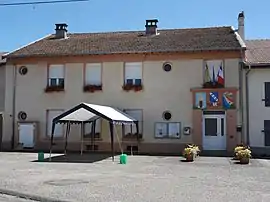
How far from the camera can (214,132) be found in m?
25.0

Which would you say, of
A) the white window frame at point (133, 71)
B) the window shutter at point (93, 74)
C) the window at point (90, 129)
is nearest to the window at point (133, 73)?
the white window frame at point (133, 71)

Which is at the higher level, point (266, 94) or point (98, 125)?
point (266, 94)

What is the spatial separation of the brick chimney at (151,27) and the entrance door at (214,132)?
703cm

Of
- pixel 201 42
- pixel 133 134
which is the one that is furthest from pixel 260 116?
pixel 133 134

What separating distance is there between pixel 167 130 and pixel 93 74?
5.46 m

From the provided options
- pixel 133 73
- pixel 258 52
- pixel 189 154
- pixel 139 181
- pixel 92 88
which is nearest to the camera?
pixel 139 181

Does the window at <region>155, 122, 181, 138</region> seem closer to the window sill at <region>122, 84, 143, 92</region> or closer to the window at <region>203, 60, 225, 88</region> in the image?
the window sill at <region>122, 84, 143, 92</region>

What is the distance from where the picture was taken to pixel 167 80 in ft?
84.4

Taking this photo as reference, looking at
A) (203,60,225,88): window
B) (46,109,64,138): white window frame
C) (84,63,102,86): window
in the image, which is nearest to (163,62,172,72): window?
(203,60,225,88): window

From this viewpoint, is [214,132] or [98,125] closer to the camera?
[214,132]

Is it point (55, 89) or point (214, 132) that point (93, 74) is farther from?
point (214, 132)

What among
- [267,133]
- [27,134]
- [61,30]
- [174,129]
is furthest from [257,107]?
[61,30]

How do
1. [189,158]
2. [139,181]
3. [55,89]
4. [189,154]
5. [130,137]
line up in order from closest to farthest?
1. [139,181]
2. [189,154]
3. [189,158]
4. [130,137]
5. [55,89]

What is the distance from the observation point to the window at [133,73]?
86.1 feet
